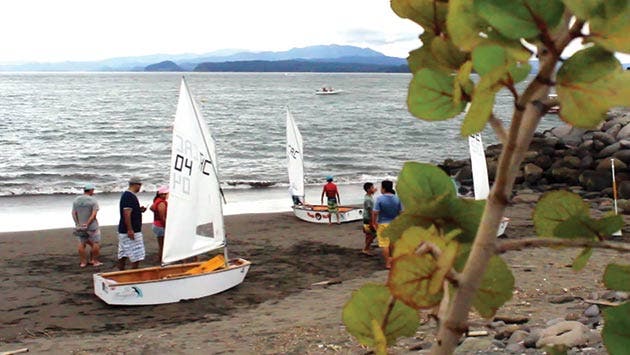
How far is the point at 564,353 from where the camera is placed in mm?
735

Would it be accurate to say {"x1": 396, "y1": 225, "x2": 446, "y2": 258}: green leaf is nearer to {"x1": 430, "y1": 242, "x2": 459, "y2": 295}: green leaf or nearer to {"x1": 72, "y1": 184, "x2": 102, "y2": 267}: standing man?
{"x1": 430, "y1": 242, "x2": 459, "y2": 295}: green leaf

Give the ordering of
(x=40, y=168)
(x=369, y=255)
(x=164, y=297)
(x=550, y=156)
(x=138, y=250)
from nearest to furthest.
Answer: (x=164, y=297) → (x=138, y=250) → (x=369, y=255) → (x=550, y=156) → (x=40, y=168)

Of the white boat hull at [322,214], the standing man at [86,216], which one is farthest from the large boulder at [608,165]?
the standing man at [86,216]

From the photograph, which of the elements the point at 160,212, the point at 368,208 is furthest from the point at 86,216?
the point at 368,208

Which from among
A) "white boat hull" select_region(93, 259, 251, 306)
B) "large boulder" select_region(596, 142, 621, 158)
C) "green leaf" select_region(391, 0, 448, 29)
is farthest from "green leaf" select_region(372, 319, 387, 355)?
"large boulder" select_region(596, 142, 621, 158)

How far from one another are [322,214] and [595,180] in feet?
34.4

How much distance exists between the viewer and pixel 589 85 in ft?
Answer: 1.65

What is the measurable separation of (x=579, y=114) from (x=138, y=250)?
37.3 feet

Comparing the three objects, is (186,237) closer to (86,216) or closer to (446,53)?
(86,216)

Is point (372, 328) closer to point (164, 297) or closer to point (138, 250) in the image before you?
point (164, 297)

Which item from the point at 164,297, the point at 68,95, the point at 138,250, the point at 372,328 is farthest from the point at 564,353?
the point at 68,95

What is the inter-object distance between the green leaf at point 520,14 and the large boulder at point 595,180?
23764 mm

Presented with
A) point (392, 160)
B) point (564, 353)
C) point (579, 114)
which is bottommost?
point (392, 160)

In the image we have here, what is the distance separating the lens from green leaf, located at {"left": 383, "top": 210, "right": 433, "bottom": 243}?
688mm
